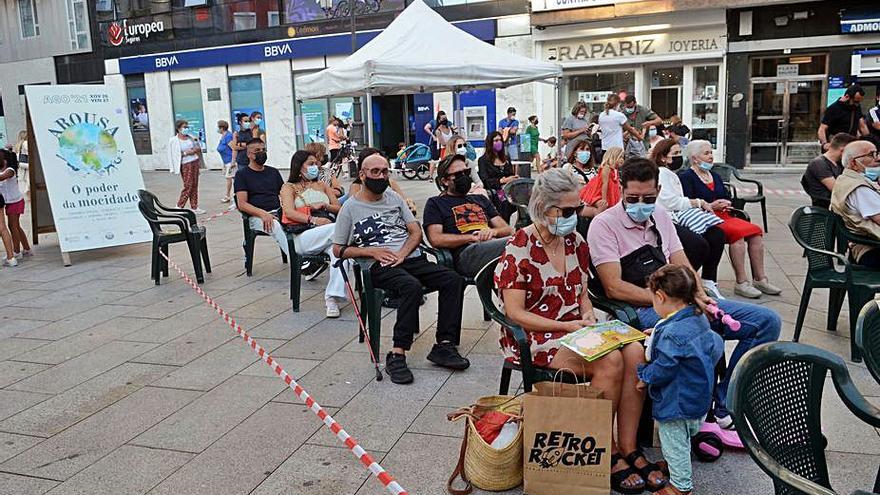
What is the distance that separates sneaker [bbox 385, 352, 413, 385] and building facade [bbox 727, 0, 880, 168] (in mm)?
15155

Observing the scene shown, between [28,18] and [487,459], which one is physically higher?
[28,18]

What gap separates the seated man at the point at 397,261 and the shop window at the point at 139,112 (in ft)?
76.1

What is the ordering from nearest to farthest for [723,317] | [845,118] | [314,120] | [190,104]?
[723,317], [845,118], [314,120], [190,104]

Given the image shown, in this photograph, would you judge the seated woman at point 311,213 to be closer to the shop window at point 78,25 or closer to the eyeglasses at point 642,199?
the eyeglasses at point 642,199

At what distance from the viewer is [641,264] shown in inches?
156

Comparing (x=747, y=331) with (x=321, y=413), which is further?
(x=321, y=413)

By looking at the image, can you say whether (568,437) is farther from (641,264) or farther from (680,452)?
(641,264)

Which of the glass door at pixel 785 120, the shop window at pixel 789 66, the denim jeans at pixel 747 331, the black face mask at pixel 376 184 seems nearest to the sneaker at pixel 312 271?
the black face mask at pixel 376 184

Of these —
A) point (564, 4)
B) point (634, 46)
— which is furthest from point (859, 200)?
point (564, 4)

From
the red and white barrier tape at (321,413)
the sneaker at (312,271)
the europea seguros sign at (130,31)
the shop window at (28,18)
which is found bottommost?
the red and white barrier tape at (321,413)

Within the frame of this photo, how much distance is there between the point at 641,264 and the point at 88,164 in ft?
24.7

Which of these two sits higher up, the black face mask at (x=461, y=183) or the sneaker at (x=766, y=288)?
the black face mask at (x=461, y=183)

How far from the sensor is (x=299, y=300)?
638 centimetres

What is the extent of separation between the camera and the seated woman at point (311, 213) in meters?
6.04
